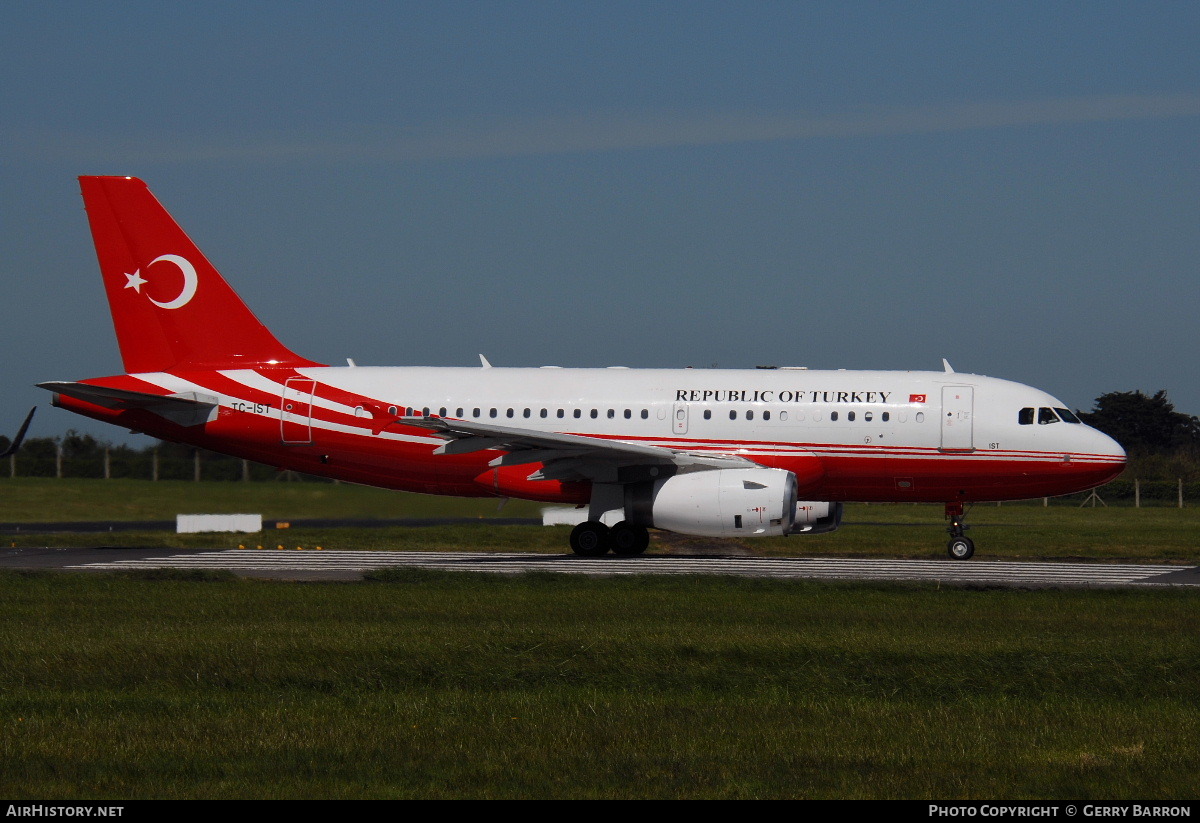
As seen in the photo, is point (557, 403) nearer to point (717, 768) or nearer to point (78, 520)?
point (717, 768)

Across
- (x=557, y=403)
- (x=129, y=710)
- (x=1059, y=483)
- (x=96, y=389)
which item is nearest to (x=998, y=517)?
(x=1059, y=483)

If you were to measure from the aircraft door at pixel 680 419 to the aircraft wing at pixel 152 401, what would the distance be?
29.2 feet

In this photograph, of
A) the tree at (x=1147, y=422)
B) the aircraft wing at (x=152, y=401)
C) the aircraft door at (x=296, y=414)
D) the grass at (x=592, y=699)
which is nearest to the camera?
the grass at (x=592, y=699)

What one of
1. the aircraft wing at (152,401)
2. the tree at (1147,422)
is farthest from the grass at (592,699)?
the tree at (1147,422)

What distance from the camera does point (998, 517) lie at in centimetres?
4381

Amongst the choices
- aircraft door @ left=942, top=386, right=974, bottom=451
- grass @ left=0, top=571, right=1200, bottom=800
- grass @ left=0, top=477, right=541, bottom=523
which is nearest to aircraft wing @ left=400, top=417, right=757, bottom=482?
aircraft door @ left=942, top=386, right=974, bottom=451

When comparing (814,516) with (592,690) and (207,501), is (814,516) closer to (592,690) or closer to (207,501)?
(592,690)

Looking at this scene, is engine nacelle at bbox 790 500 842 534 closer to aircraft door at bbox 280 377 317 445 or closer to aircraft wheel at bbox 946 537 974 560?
aircraft wheel at bbox 946 537 974 560

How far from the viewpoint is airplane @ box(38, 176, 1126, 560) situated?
25.7 metres

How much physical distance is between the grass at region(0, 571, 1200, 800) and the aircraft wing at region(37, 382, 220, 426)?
1045 centimetres

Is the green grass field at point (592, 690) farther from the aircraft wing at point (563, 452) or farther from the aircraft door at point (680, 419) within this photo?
the aircraft door at point (680, 419)

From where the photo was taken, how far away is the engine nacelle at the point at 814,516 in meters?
26.3

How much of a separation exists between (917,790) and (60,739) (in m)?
4.98

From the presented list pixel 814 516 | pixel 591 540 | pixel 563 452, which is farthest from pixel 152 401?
pixel 814 516
